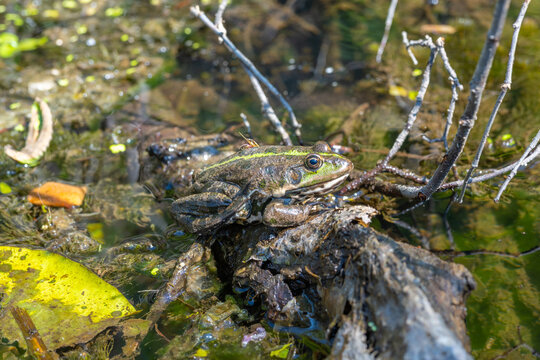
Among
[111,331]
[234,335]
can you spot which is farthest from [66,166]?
→ [234,335]

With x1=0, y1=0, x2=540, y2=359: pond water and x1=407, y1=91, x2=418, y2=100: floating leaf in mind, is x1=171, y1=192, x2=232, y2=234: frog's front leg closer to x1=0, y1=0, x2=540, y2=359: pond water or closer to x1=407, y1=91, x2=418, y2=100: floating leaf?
x1=0, y1=0, x2=540, y2=359: pond water

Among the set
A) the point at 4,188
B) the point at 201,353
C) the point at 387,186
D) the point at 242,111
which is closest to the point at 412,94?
the point at 242,111

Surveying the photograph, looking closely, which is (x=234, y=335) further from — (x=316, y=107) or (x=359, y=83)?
(x=359, y=83)

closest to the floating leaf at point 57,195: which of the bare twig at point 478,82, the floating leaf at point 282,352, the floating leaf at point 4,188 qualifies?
the floating leaf at point 4,188

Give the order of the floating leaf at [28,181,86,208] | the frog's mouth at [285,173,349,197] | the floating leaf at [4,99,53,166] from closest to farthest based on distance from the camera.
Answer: the frog's mouth at [285,173,349,197]
the floating leaf at [28,181,86,208]
the floating leaf at [4,99,53,166]

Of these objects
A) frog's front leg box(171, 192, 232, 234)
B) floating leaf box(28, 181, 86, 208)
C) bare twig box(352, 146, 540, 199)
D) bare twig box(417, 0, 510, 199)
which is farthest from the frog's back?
floating leaf box(28, 181, 86, 208)
